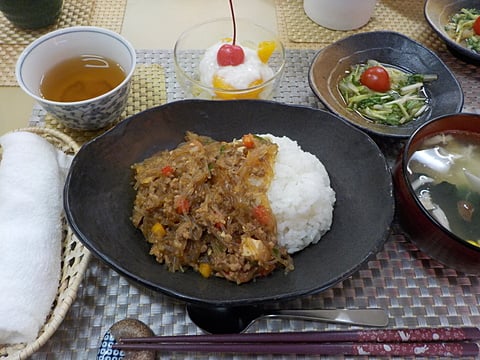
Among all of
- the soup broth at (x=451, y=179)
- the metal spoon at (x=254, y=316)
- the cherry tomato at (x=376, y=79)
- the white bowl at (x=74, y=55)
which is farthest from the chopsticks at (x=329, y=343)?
the cherry tomato at (x=376, y=79)

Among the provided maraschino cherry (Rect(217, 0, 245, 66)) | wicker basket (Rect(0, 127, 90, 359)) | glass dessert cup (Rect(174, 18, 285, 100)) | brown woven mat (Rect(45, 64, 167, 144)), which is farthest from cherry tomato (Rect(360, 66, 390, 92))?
wicker basket (Rect(0, 127, 90, 359))

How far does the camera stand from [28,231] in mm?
1531

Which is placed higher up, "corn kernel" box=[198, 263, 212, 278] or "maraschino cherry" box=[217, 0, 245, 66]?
"maraschino cherry" box=[217, 0, 245, 66]

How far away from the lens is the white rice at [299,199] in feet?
5.62

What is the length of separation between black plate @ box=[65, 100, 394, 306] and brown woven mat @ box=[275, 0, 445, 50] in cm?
100

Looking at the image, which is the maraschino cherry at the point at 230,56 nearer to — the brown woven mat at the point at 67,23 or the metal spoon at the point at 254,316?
the brown woven mat at the point at 67,23

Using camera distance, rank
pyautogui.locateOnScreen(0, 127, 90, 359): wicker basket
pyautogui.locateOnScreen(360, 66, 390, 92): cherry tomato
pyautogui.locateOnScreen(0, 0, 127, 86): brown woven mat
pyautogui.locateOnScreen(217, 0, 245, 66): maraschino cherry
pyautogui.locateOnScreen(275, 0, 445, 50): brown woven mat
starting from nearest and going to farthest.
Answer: pyautogui.locateOnScreen(0, 127, 90, 359): wicker basket → pyautogui.locateOnScreen(217, 0, 245, 66): maraschino cherry → pyautogui.locateOnScreen(360, 66, 390, 92): cherry tomato → pyautogui.locateOnScreen(0, 0, 127, 86): brown woven mat → pyautogui.locateOnScreen(275, 0, 445, 50): brown woven mat

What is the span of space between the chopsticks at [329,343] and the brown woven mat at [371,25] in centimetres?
192

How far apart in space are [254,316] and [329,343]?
273 millimetres

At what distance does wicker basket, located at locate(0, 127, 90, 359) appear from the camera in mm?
1340

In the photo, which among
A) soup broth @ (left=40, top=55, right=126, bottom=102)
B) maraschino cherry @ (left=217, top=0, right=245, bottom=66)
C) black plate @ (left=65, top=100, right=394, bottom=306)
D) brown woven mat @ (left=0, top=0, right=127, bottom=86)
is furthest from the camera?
brown woven mat @ (left=0, top=0, right=127, bottom=86)

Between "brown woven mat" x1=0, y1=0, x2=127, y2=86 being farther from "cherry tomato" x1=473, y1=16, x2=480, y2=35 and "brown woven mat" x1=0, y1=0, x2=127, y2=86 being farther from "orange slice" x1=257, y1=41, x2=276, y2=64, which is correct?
"cherry tomato" x1=473, y1=16, x2=480, y2=35

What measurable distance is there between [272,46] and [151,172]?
1049mm

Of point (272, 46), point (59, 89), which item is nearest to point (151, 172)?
point (59, 89)
